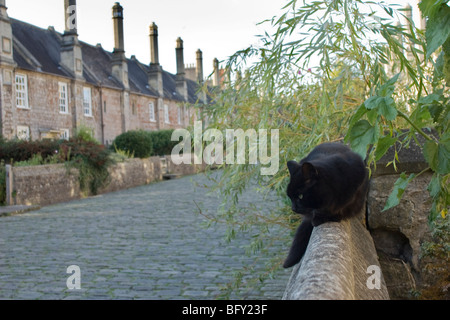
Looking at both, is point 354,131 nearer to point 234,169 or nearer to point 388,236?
point 388,236

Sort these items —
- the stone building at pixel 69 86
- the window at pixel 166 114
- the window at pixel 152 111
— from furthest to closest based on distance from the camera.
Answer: the window at pixel 166 114 → the window at pixel 152 111 → the stone building at pixel 69 86

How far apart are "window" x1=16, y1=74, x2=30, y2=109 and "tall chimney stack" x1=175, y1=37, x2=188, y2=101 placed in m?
23.5

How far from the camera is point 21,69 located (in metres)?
26.4

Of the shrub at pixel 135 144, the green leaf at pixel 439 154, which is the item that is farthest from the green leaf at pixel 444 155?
the shrub at pixel 135 144

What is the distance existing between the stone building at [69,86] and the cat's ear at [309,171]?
20665 mm

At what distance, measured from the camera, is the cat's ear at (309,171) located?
2927mm

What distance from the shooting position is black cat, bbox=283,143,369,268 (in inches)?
114

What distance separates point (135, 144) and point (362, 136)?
23.8 m

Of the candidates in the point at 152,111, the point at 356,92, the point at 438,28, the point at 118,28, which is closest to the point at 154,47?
the point at 152,111

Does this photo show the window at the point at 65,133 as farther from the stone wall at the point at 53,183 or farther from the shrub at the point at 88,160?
the shrub at the point at 88,160

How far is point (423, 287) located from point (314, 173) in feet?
3.80

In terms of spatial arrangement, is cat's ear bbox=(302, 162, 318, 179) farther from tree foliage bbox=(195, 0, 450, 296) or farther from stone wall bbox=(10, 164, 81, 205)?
stone wall bbox=(10, 164, 81, 205)

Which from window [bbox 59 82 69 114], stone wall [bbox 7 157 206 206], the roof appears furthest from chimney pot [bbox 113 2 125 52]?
stone wall [bbox 7 157 206 206]
